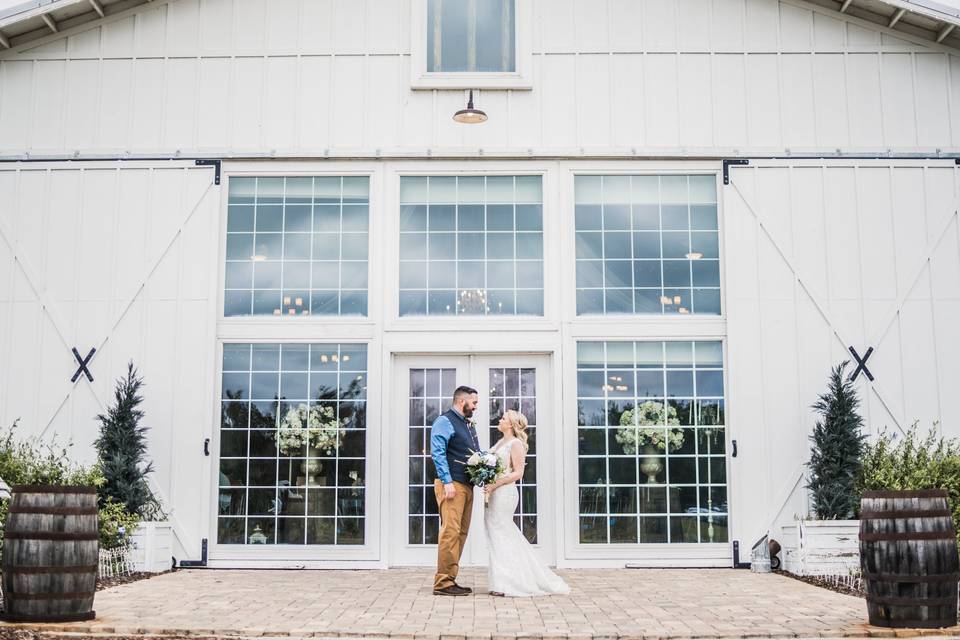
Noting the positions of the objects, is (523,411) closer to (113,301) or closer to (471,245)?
(471,245)

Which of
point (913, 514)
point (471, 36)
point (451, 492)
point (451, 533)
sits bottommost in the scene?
point (451, 533)

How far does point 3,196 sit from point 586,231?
606 centimetres

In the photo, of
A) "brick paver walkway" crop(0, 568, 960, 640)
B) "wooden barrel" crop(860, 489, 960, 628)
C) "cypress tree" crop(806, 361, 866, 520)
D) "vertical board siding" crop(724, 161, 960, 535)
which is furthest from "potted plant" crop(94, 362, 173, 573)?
"wooden barrel" crop(860, 489, 960, 628)

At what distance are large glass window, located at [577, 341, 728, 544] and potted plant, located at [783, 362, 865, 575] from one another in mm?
876

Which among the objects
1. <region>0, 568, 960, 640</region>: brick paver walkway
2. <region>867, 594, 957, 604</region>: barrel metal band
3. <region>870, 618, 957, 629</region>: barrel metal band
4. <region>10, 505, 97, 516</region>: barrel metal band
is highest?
<region>10, 505, 97, 516</region>: barrel metal band

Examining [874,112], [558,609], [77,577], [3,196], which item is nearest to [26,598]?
[77,577]

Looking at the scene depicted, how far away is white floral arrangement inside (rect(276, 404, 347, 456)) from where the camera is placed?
10602 millimetres

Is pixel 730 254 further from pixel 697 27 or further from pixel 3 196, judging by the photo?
pixel 3 196

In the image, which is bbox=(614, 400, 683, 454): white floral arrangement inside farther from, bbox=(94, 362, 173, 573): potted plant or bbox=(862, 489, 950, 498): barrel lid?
bbox=(94, 362, 173, 573): potted plant

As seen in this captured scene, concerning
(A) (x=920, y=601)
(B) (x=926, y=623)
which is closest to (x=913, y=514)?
(A) (x=920, y=601)

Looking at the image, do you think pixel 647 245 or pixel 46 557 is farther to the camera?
pixel 647 245

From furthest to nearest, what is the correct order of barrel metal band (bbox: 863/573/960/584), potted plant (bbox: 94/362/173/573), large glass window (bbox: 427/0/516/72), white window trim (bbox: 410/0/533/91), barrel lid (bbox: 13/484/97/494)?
large glass window (bbox: 427/0/516/72), white window trim (bbox: 410/0/533/91), potted plant (bbox: 94/362/173/573), barrel lid (bbox: 13/484/97/494), barrel metal band (bbox: 863/573/960/584)

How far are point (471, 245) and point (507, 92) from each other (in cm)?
164

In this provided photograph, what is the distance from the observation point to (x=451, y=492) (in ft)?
27.7
